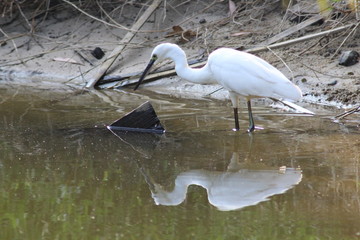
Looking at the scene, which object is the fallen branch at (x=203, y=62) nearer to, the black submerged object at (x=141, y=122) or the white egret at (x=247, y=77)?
the white egret at (x=247, y=77)

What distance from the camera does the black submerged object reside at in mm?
6848

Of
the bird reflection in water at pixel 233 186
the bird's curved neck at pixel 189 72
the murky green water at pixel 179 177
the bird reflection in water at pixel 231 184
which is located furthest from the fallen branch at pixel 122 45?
the bird reflection in water at pixel 233 186

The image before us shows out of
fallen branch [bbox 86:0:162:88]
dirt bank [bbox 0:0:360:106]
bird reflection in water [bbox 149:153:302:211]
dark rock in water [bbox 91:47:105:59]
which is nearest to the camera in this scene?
bird reflection in water [bbox 149:153:302:211]

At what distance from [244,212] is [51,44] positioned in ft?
23.2

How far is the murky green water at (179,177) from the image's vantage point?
401cm

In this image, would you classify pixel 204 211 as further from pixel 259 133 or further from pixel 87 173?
pixel 259 133

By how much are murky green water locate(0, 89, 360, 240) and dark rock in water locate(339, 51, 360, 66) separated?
0.95 meters

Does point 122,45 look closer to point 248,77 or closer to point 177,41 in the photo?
point 177,41

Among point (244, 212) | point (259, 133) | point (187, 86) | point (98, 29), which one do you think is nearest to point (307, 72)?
point (187, 86)

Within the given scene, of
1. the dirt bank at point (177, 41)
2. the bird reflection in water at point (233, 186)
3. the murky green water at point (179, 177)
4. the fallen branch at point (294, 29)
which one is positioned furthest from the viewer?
the fallen branch at point (294, 29)

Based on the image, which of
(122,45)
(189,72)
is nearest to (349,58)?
(189,72)

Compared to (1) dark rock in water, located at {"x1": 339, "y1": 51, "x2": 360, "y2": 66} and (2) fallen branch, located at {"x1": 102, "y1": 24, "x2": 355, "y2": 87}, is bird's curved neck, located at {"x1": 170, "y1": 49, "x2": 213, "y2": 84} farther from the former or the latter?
(1) dark rock in water, located at {"x1": 339, "y1": 51, "x2": 360, "y2": 66}

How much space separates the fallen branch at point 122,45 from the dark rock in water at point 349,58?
9.54 ft

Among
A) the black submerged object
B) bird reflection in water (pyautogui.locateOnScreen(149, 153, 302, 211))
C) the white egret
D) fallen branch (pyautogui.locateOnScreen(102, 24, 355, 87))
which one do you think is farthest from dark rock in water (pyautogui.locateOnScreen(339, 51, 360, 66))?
bird reflection in water (pyautogui.locateOnScreen(149, 153, 302, 211))
